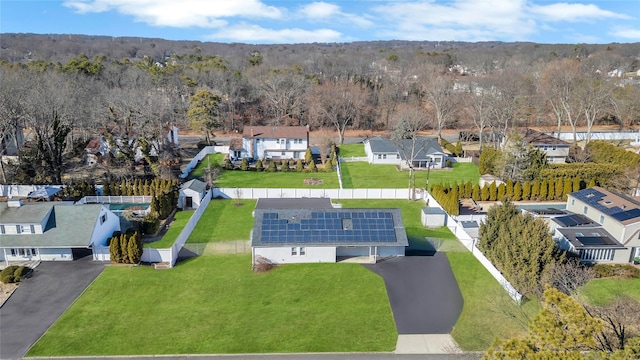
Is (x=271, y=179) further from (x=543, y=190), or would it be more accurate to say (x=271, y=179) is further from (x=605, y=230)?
(x=605, y=230)

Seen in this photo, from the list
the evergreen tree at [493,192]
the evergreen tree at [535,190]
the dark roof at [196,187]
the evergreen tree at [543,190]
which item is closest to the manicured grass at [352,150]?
the evergreen tree at [493,192]

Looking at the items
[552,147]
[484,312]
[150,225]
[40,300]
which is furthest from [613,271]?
[40,300]

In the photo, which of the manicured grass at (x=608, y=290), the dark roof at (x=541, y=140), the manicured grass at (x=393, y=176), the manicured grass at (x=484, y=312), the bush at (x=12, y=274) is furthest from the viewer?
the dark roof at (x=541, y=140)

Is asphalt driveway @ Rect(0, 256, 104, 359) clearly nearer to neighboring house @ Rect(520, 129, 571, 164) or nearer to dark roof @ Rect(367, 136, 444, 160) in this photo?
dark roof @ Rect(367, 136, 444, 160)

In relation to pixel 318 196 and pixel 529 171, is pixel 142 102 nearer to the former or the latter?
pixel 318 196

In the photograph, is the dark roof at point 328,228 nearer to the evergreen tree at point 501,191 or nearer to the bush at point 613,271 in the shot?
the bush at point 613,271

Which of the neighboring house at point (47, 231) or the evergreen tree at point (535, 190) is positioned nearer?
the neighboring house at point (47, 231)

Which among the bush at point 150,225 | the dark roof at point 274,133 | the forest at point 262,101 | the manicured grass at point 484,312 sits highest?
the forest at point 262,101

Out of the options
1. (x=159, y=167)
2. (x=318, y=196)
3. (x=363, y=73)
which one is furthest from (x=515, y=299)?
(x=363, y=73)
